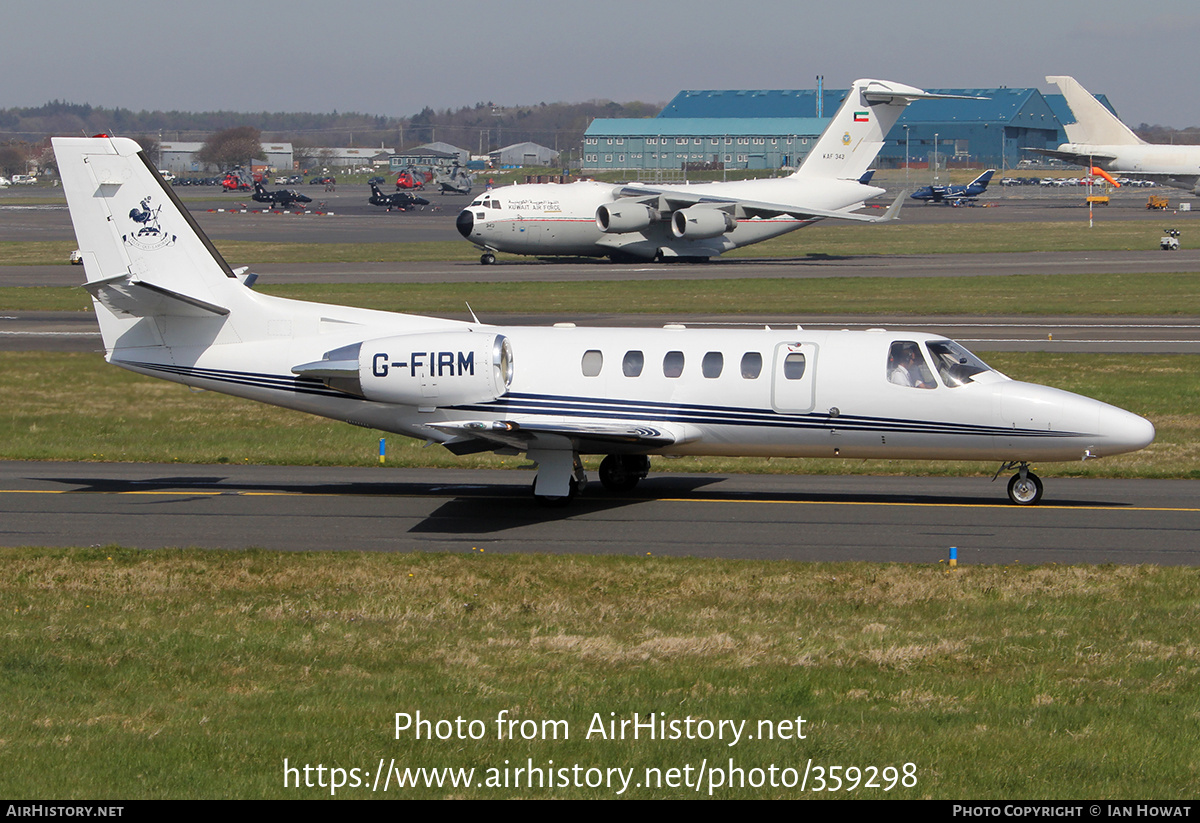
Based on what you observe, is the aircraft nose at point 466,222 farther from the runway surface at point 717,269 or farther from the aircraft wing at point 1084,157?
the aircraft wing at point 1084,157

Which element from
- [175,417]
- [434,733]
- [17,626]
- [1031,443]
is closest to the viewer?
[434,733]

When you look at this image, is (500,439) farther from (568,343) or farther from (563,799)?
(563,799)

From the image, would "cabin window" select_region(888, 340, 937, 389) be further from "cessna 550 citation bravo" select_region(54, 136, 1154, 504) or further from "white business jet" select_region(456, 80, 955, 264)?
"white business jet" select_region(456, 80, 955, 264)

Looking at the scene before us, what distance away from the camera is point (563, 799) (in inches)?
328

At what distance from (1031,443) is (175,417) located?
733 inches

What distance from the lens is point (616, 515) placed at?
19000 mm

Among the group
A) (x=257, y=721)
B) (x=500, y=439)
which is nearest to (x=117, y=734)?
(x=257, y=721)

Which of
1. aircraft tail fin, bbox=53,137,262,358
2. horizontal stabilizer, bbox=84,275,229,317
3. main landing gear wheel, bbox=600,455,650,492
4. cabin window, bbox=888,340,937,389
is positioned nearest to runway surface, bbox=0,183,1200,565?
main landing gear wheel, bbox=600,455,650,492

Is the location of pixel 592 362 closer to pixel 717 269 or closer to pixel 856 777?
pixel 856 777

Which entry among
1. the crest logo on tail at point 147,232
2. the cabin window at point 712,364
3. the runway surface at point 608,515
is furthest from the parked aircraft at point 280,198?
the cabin window at point 712,364

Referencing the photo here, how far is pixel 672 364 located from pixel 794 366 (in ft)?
6.17

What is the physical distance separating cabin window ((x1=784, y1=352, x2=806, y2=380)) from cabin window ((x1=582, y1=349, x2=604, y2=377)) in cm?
287

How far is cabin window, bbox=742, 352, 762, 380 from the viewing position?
754 inches

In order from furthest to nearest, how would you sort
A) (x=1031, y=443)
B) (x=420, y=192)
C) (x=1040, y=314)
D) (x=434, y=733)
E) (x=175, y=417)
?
(x=420, y=192), (x=1040, y=314), (x=175, y=417), (x=1031, y=443), (x=434, y=733)
